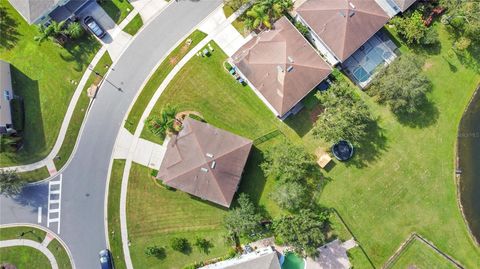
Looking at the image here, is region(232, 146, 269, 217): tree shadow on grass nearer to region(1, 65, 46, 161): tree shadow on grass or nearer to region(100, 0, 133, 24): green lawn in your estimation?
region(100, 0, 133, 24): green lawn

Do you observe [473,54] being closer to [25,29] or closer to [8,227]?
[25,29]

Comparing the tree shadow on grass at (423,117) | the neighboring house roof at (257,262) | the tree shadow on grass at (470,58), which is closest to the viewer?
the neighboring house roof at (257,262)

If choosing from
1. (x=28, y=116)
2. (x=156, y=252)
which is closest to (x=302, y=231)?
(x=156, y=252)

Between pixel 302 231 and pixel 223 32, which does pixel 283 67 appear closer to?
pixel 223 32

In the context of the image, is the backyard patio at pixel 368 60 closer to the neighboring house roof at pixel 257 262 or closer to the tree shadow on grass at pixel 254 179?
the tree shadow on grass at pixel 254 179

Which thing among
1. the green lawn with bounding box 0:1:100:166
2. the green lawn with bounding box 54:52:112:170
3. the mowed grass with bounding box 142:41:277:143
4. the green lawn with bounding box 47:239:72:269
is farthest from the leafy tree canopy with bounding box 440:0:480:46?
the green lawn with bounding box 47:239:72:269

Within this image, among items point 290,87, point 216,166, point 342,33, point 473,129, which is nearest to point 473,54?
point 473,129

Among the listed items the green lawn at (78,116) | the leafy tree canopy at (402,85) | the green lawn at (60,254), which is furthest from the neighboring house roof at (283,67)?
the green lawn at (60,254)
